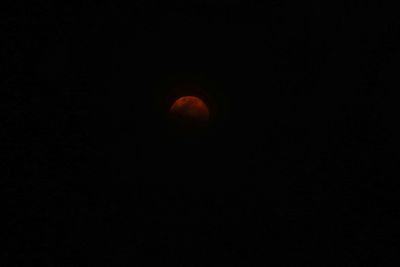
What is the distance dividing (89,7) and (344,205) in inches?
78.0

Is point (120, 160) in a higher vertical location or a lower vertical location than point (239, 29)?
lower

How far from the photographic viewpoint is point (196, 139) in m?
2.01

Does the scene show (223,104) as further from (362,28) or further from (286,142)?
(362,28)

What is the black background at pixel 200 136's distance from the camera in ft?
6.41

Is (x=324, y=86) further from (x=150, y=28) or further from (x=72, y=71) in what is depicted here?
(x=72, y=71)

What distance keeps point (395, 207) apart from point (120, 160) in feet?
5.68

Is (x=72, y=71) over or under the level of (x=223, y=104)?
over

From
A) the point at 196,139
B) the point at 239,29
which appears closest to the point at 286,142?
the point at 196,139

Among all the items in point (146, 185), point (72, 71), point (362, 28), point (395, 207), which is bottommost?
point (395, 207)

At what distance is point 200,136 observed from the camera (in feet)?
6.59

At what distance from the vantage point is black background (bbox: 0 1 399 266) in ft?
6.41

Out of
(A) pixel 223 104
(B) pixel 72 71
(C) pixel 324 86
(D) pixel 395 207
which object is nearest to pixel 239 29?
(A) pixel 223 104

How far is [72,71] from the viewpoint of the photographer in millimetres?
1960

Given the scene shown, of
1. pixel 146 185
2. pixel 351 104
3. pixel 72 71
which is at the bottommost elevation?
pixel 146 185
